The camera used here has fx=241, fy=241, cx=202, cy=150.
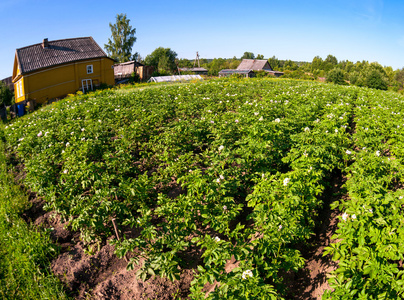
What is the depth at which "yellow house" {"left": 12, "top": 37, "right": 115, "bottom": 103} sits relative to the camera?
88.9 ft

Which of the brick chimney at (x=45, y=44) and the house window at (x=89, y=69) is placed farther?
the house window at (x=89, y=69)

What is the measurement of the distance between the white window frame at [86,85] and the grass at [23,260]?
28785 millimetres

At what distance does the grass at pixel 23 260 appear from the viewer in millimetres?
4121

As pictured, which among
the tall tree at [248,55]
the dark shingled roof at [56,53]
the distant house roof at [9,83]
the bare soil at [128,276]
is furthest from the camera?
the tall tree at [248,55]

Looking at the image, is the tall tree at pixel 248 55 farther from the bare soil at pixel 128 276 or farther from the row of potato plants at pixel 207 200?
the bare soil at pixel 128 276

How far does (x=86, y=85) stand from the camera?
31703mm

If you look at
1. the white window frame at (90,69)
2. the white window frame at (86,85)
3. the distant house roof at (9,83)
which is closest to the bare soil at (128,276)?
the white window frame at (86,85)

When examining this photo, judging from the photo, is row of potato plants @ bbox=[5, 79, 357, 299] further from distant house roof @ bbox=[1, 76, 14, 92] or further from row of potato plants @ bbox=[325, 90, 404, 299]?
distant house roof @ bbox=[1, 76, 14, 92]

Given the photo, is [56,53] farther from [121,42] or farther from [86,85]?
[121,42]

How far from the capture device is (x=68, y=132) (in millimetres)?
8547

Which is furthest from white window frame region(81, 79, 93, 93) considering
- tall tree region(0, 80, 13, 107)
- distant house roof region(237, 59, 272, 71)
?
distant house roof region(237, 59, 272, 71)

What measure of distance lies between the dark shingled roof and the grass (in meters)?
26.9

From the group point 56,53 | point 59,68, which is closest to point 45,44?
point 56,53

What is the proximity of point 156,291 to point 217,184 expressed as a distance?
6.75 feet
